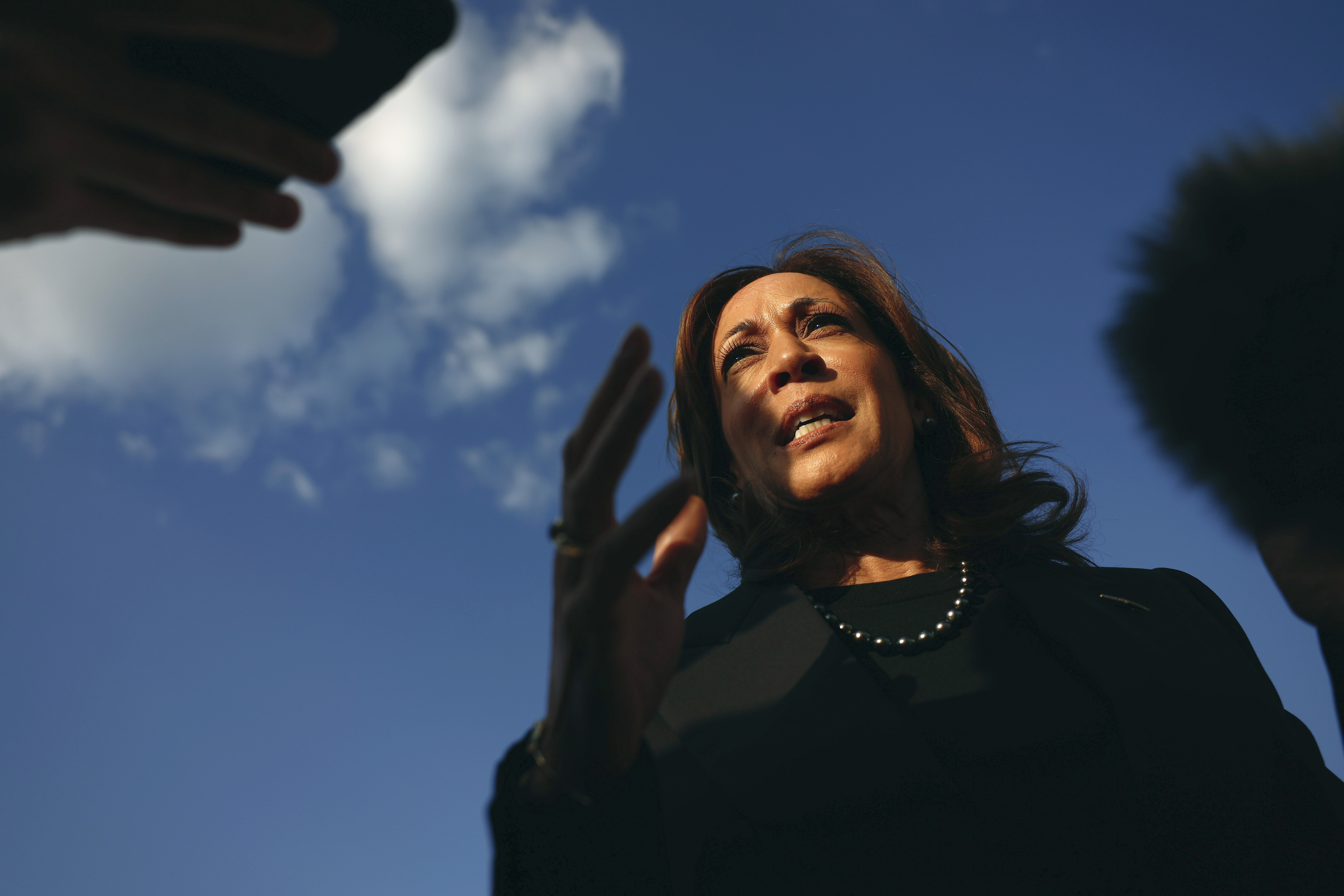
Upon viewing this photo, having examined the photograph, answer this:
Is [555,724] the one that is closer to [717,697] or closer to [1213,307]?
[717,697]

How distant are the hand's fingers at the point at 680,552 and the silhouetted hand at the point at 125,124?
3.80ft

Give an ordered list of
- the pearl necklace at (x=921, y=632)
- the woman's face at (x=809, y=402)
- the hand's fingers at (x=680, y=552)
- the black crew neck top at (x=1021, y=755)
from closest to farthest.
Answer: the hand's fingers at (x=680, y=552), the black crew neck top at (x=1021, y=755), the pearl necklace at (x=921, y=632), the woman's face at (x=809, y=402)

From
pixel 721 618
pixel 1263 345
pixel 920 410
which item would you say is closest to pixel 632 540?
pixel 721 618

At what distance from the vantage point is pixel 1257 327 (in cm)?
187

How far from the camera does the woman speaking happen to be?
184 centimetres

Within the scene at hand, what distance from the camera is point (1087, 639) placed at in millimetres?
2674

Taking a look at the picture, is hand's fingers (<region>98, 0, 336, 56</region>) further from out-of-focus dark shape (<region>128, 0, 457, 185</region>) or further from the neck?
the neck

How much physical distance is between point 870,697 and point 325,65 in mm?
2285

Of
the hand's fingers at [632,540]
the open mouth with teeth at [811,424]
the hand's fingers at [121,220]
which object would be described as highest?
the hand's fingers at [121,220]

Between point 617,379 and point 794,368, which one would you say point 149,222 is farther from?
point 794,368

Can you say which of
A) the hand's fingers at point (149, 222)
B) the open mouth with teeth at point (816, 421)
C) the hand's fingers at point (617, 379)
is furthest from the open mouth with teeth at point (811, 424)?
the hand's fingers at point (149, 222)

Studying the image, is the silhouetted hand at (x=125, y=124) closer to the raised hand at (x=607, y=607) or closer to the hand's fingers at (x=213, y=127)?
the hand's fingers at (x=213, y=127)

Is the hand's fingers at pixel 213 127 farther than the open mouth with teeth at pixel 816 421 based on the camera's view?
No

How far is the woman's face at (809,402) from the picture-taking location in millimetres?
3201
